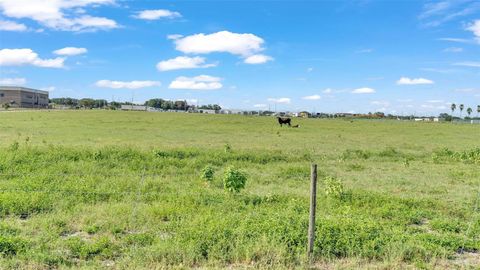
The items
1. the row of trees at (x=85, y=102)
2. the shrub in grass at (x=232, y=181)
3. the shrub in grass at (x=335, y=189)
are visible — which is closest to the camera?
the shrub in grass at (x=232, y=181)

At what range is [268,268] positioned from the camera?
6426 millimetres

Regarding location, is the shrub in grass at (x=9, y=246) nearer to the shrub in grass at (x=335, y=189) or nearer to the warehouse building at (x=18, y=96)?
the shrub in grass at (x=335, y=189)

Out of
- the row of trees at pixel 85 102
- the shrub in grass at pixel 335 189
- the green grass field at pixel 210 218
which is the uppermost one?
the row of trees at pixel 85 102

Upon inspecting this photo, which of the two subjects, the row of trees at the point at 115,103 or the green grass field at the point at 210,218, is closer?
the green grass field at the point at 210,218

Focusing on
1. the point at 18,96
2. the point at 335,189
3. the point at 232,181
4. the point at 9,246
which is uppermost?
the point at 18,96

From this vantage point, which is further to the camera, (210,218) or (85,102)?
(85,102)

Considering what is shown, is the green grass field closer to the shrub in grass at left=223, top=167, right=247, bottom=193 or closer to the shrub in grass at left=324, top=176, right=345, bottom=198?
the shrub in grass at left=324, top=176, right=345, bottom=198

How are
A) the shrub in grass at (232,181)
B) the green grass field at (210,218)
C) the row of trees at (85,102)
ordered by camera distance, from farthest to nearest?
the row of trees at (85,102) < the shrub in grass at (232,181) < the green grass field at (210,218)

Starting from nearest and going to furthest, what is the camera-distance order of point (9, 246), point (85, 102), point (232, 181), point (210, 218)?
1. point (9, 246)
2. point (210, 218)
3. point (232, 181)
4. point (85, 102)

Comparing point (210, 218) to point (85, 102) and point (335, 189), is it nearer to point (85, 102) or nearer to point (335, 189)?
point (335, 189)

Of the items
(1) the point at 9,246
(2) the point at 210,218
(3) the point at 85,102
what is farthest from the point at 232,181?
(3) the point at 85,102

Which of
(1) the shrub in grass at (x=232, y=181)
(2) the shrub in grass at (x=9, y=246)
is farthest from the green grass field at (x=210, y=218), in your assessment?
(1) the shrub in grass at (x=232, y=181)

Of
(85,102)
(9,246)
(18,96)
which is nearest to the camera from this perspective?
(9,246)

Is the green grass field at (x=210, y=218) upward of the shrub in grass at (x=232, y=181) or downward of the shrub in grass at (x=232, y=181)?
downward
